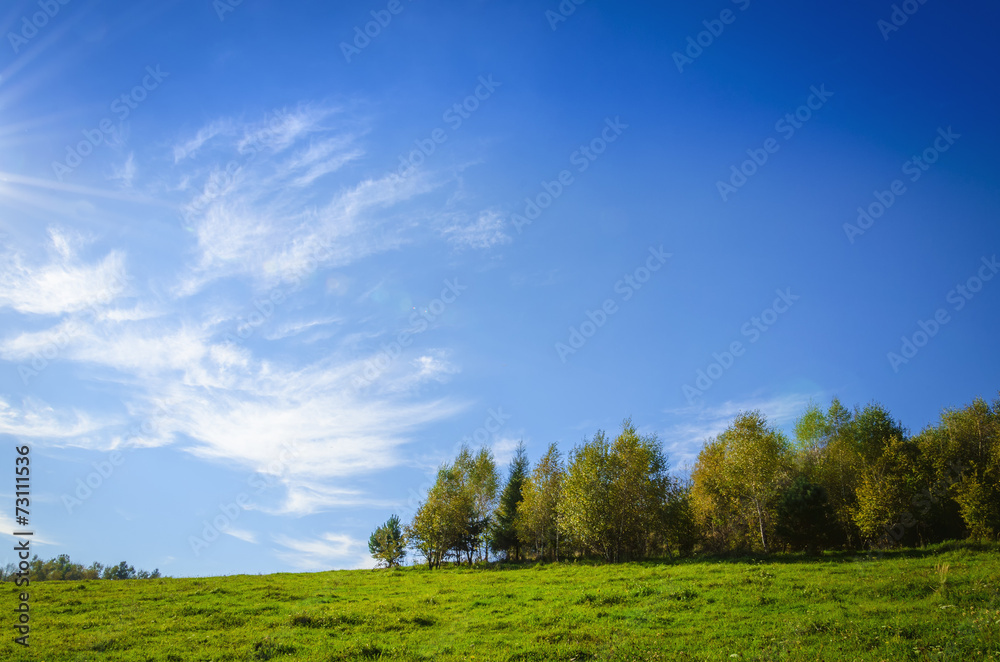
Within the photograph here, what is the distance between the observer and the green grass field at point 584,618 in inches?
667

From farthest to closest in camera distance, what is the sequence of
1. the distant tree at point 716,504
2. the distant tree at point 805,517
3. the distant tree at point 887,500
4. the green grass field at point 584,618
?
the distant tree at point 716,504 < the distant tree at point 805,517 < the distant tree at point 887,500 < the green grass field at point 584,618

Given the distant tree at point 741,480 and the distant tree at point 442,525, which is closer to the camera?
the distant tree at point 741,480

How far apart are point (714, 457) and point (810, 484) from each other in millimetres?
9836

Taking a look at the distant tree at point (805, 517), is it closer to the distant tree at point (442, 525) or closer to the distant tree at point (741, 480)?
the distant tree at point (741, 480)

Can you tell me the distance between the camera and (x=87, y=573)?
88062 millimetres

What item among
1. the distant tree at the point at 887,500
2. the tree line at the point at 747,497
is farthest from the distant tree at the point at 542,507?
the distant tree at the point at 887,500

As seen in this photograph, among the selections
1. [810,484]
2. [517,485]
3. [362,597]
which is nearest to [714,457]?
[810,484]

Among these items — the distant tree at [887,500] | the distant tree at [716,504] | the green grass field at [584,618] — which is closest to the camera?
the green grass field at [584,618]

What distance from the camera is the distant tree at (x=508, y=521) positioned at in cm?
6562

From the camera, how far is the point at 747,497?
50156 millimetres

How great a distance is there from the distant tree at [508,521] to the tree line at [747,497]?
0.50ft

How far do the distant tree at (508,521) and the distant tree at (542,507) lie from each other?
2450 millimetres

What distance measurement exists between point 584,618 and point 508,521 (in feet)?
151

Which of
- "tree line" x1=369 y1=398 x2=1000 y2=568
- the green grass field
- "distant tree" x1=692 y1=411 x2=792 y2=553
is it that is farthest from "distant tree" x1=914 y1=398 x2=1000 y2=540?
"distant tree" x1=692 y1=411 x2=792 y2=553
